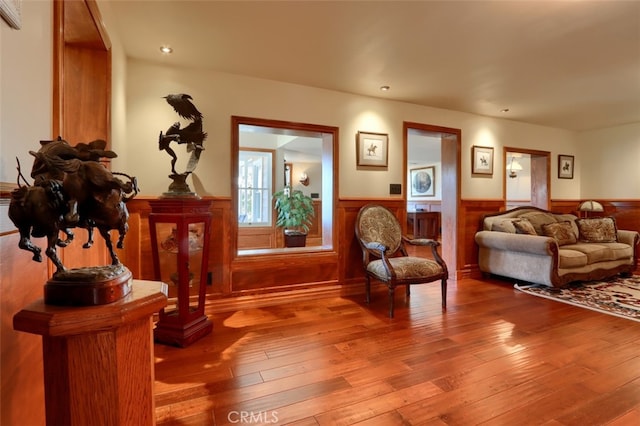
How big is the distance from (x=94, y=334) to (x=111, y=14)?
2299 millimetres

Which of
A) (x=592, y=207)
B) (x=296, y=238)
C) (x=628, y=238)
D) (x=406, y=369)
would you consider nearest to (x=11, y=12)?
(x=406, y=369)

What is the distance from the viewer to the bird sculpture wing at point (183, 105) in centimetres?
236

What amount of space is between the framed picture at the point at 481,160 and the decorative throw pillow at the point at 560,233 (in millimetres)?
1054

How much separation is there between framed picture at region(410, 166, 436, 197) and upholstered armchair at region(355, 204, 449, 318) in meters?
6.38

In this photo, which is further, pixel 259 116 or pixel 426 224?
pixel 426 224

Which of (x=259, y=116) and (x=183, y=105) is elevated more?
(x=259, y=116)

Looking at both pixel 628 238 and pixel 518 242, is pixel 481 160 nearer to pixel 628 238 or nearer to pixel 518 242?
pixel 518 242

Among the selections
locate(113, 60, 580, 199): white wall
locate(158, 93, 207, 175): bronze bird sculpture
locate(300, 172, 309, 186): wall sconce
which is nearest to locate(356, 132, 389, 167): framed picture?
locate(113, 60, 580, 199): white wall

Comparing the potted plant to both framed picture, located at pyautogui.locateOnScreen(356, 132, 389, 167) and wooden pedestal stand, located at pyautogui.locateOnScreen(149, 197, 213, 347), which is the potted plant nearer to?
framed picture, located at pyautogui.locateOnScreen(356, 132, 389, 167)

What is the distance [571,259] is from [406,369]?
3.00 meters

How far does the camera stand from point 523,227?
401cm

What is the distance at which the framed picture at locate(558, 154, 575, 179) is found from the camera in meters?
5.23

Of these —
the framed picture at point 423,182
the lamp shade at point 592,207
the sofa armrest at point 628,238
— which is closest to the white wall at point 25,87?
the sofa armrest at point 628,238

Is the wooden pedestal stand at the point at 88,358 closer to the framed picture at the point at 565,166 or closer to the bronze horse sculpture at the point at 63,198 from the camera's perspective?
the bronze horse sculpture at the point at 63,198
